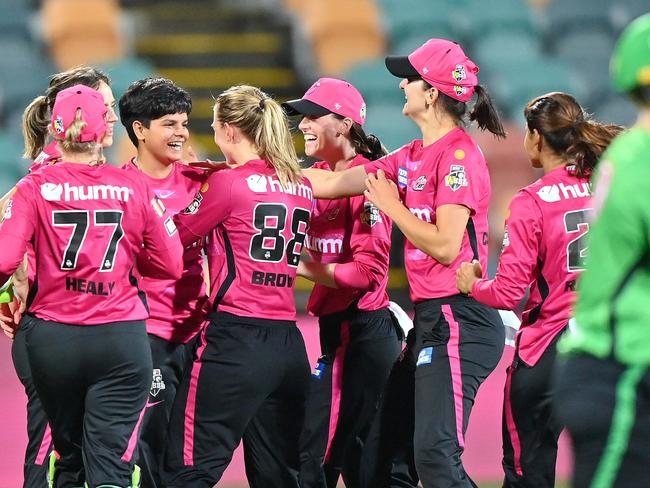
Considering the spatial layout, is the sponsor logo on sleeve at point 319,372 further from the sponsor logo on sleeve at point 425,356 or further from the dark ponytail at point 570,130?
the dark ponytail at point 570,130

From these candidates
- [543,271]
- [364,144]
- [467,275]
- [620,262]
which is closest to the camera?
[620,262]

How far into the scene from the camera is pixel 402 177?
4.64 meters

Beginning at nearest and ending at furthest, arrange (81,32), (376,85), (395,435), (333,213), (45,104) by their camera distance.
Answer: (395,435), (45,104), (333,213), (376,85), (81,32)

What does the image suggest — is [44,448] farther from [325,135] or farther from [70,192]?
[325,135]

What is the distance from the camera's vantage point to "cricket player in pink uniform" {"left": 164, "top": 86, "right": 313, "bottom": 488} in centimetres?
430

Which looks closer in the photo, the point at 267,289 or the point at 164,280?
the point at 267,289

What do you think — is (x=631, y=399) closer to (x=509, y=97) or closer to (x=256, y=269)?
(x=256, y=269)

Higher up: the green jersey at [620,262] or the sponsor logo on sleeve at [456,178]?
the sponsor logo on sleeve at [456,178]

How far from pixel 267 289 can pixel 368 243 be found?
725mm

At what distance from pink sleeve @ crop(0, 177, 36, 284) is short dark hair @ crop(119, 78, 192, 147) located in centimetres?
82

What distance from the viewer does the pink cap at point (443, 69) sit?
15.0 feet

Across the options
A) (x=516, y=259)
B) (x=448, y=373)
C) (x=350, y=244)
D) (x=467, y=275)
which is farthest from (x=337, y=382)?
(x=516, y=259)

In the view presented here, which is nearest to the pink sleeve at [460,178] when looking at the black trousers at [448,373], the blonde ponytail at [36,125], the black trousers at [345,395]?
the black trousers at [448,373]

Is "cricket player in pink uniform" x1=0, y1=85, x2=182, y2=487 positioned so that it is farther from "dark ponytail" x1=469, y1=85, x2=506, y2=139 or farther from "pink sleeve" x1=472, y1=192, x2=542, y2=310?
"dark ponytail" x1=469, y1=85, x2=506, y2=139
